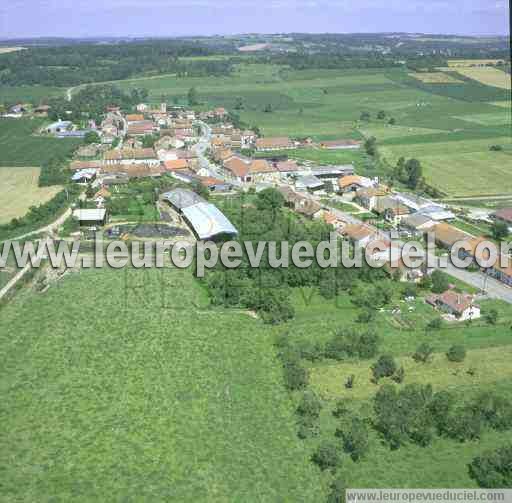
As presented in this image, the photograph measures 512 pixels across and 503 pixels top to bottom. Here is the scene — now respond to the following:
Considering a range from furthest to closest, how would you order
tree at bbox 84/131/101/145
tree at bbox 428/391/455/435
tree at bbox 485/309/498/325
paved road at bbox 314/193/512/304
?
1. tree at bbox 84/131/101/145
2. paved road at bbox 314/193/512/304
3. tree at bbox 485/309/498/325
4. tree at bbox 428/391/455/435

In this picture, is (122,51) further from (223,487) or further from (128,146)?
(223,487)

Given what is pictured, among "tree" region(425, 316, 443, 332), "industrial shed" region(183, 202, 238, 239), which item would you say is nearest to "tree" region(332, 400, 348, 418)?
"tree" region(425, 316, 443, 332)

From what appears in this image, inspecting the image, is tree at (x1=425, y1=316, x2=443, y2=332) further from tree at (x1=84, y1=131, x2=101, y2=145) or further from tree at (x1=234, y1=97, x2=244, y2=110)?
tree at (x1=234, y1=97, x2=244, y2=110)

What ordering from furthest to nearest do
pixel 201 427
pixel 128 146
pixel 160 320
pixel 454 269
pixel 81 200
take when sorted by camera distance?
pixel 128 146, pixel 81 200, pixel 454 269, pixel 160 320, pixel 201 427

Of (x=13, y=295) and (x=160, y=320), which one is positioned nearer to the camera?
(x=160, y=320)

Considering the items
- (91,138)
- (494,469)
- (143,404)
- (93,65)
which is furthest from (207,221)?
(93,65)

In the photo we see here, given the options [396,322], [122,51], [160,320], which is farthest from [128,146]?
[122,51]
